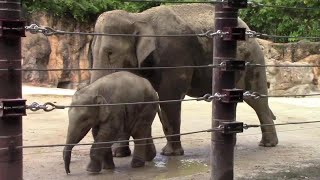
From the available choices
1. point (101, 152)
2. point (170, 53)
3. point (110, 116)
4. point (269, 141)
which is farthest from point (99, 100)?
point (269, 141)

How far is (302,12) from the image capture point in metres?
11.9

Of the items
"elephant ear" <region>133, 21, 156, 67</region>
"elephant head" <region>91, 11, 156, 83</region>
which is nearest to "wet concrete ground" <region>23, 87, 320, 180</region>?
"elephant head" <region>91, 11, 156, 83</region>

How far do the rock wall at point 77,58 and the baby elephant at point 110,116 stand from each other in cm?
913

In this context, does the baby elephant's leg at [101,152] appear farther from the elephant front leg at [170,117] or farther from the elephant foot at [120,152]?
the elephant front leg at [170,117]

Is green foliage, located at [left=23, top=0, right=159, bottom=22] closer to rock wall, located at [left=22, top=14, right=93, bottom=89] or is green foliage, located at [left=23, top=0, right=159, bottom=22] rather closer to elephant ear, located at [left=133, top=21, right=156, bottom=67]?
rock wall, located at [left=22, top=14, right=93, bottom=89]

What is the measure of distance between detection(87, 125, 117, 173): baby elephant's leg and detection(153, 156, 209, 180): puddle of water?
0.48 m

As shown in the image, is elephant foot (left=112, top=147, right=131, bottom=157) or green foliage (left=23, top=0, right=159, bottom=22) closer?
elephant foot (left=112, top=147, right=131, bottom=157)

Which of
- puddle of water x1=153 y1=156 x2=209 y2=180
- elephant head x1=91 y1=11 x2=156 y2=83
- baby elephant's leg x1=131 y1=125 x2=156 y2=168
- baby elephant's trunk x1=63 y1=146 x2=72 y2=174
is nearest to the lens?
baby elephant's trunk x1=63 y1=146 x2=72 y2=174

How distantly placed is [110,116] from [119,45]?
3.10ft

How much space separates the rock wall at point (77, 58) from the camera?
14094 mm

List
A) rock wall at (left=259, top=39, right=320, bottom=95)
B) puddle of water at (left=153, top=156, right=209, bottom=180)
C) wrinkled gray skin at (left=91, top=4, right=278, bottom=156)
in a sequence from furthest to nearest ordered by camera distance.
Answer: rock wall at (left=259, top=39, right=320, bottom=95) → wrinkled gray skin at (left=91, top=4, right=278, bottom=156) → puddle of water at (left=153, top=156, right=209, bottom=180)

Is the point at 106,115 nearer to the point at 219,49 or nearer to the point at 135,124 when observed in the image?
the point at 135,124

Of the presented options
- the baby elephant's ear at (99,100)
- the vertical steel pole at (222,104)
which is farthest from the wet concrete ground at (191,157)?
the baby elephant's ear at (99,100)

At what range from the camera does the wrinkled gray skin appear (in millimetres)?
5648
